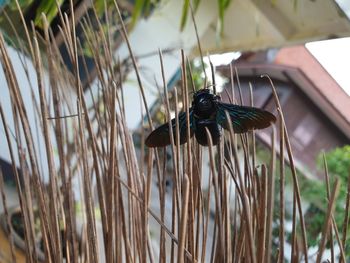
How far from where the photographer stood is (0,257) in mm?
437

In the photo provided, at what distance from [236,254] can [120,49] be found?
143 cm

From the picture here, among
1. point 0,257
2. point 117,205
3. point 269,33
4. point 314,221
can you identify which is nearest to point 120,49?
point 269,33

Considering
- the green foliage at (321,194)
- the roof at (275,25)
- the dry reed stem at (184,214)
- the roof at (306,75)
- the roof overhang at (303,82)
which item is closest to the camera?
the dry reed stem at (184,214)

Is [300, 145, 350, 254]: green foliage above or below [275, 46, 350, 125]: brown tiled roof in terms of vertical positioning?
below

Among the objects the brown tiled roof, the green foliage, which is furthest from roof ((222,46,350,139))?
the green foliage

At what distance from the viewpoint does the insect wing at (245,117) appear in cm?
29

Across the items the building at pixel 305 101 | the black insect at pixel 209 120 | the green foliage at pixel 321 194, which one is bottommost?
the green foliage at pixel 321 194

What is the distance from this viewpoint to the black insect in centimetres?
30

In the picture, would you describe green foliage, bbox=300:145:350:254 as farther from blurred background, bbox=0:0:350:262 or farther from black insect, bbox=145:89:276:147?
black insect, bbox=145:89:276:147

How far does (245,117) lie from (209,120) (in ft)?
0.09

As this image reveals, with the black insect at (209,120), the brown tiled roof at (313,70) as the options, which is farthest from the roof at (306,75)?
the black insect at (209,120)

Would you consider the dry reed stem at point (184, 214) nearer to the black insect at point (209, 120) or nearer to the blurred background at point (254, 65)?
the black insect at point (209, 120)

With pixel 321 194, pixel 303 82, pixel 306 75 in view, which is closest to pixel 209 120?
pixel 321 194

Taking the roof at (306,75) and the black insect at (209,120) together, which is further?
the roof at (306,75)
